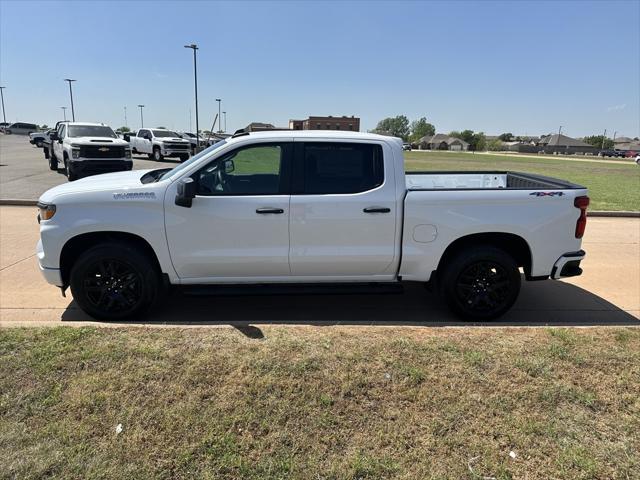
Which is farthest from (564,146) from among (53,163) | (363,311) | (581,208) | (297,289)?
(297,289)

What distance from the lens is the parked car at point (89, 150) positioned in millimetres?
15991

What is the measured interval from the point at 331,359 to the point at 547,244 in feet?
8.54

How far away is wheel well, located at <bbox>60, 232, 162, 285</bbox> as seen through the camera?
446cm

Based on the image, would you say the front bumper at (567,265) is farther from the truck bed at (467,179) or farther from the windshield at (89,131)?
the windshield at (89,131)

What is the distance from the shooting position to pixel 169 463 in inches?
99.9

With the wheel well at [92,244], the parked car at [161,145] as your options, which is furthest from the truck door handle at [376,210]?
the parked car at [161,145]

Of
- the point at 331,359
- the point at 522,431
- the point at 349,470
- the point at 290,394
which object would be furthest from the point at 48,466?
the point at 522,431

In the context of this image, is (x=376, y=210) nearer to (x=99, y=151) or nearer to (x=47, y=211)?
(x=47, y=211)

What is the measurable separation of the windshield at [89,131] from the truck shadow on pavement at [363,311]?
47.4ft

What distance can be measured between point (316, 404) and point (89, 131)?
57.9 ft

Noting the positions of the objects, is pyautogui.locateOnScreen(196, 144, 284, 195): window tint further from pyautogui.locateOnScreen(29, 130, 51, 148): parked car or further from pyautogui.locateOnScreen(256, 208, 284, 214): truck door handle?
pyautogui.locateOnScreen(29, 130, 51, 148): parked car

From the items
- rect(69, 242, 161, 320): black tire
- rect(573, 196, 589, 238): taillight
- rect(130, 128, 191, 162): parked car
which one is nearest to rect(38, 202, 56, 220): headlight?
rect(69, 242, 161, 320): black tire

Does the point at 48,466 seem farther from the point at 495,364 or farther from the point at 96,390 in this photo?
the point at 495,364

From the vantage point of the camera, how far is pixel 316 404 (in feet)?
9.98
